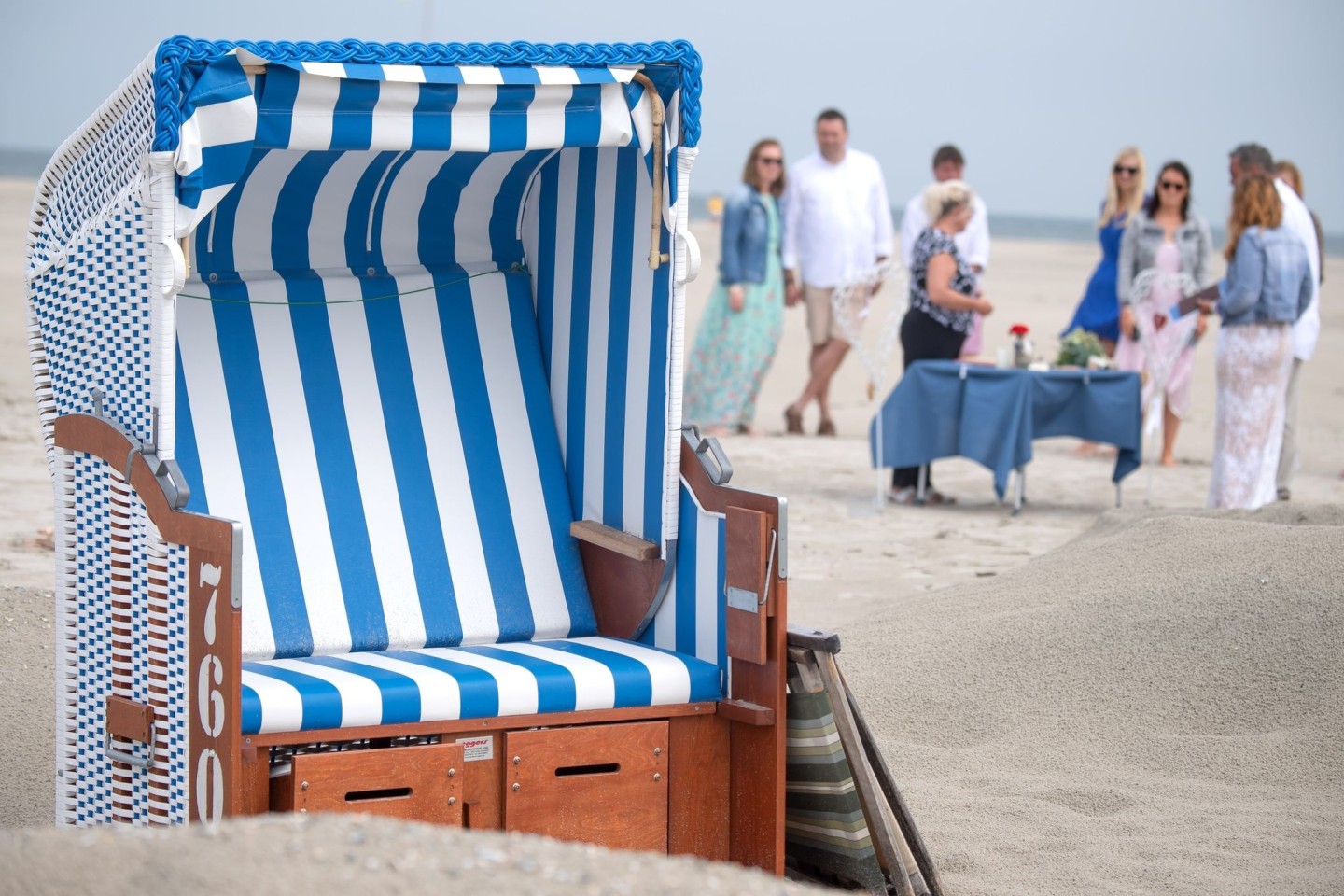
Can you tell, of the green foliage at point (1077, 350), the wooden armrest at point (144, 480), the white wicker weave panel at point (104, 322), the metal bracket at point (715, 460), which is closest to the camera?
the wooden armrest at point (144, 480)

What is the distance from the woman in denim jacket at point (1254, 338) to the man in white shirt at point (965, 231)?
2.19 metres

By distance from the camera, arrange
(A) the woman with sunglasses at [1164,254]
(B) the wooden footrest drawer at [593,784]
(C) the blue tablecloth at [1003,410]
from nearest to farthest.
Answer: (B) the wooden footrest drawer at [593,784] → (C) the blue tablecloth at [1003,410] → (A) the woman with sunglasses at [1164,254]

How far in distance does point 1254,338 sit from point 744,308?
3.62 metres

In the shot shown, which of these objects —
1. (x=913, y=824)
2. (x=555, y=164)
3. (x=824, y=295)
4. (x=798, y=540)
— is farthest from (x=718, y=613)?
(x=824, y=295)

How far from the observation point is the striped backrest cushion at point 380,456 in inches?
148

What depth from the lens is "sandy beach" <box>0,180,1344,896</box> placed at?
2268 millimetres

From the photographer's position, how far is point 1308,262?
24.8 feet

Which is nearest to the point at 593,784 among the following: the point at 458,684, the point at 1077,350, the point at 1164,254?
the point at 458,684

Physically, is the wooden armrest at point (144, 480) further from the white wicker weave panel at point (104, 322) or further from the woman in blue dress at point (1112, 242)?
the woman in blue dress at point (1112, 242)

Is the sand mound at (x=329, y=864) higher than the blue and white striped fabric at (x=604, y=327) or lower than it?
lower

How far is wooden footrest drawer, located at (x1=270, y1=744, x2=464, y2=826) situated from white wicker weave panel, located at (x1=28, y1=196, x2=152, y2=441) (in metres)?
0.73

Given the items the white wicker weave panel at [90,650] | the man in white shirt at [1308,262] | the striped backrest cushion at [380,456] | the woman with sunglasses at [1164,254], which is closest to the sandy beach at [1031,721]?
the white wicker weave panel at [90,650]

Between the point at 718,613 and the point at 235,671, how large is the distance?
1.05 meters

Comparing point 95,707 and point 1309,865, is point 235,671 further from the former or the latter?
point 1309,865
